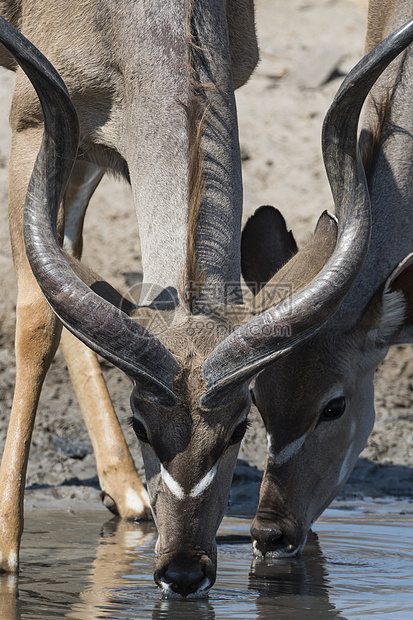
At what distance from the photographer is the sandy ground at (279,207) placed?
7.47 meters

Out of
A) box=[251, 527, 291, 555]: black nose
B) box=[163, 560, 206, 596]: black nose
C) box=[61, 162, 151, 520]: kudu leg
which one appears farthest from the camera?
box=[61, 162, 151, 520]: kudu leg

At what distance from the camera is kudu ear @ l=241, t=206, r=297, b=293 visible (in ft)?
19.9

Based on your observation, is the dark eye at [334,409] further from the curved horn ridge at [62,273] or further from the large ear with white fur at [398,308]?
the curved horn ridge at [62,273]

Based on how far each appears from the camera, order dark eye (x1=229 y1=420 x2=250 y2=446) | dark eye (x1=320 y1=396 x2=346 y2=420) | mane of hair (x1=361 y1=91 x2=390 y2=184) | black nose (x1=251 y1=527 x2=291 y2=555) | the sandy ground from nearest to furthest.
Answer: dark eye (x1=229 y1=420 x2=250 y2=446), black nose (x1=251 y1=527 x2=291 y2=555), dark eye (x1=320 y1=396 x2=346 y2=420), mane of hair (x1=361 y1=91 x2=390 y2=184), the sandy ground

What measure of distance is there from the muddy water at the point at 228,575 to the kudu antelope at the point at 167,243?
221mm

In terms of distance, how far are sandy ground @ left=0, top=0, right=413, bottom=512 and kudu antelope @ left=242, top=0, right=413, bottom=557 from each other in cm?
134

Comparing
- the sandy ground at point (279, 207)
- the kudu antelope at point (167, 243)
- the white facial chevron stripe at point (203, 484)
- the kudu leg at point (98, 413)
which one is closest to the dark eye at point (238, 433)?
the kudu antelope at point (167, 243)

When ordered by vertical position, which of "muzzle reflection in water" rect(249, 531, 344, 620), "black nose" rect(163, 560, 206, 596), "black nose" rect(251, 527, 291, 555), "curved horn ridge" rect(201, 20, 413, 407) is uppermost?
"curved horn ridge" rect(201, 20, 413, 407)

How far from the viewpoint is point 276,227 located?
6102 millimetres

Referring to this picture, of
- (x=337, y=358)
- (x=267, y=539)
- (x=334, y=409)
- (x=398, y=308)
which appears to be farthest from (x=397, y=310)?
(x=267, y=539)

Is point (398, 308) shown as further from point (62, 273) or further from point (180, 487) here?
point (62, 273)

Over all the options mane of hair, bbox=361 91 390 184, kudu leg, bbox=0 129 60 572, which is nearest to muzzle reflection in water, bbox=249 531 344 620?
kudu leg, bbox=0 129 60 572

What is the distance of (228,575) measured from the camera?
5270 millimetres

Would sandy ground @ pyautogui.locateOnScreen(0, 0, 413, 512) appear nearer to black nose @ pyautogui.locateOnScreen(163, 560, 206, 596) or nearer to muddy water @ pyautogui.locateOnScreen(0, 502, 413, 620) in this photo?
muddy water @ pyautogui.locateOnScreen(0, 502, 413, 620)
